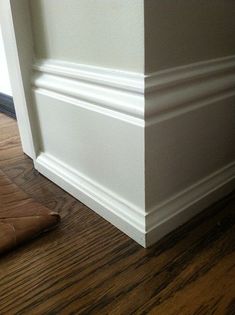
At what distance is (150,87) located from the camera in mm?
615

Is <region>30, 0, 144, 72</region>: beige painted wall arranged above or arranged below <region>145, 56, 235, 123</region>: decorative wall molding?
above

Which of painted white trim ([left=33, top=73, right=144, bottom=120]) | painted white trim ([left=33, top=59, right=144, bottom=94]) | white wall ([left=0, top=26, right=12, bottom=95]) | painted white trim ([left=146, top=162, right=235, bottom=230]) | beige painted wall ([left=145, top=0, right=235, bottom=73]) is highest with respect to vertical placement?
beige painted wall ([left=145, top=0, right=235, bottom=73])

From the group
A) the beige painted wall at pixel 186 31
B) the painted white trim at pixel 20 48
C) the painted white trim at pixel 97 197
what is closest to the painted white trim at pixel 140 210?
the painted white trim at pixel 97 197

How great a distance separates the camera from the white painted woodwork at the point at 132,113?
64 centimetres

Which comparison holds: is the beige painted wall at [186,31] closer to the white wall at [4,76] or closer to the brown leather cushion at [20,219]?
the brown leather cushion at [20,219]

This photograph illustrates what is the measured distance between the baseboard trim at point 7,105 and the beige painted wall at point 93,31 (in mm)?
868

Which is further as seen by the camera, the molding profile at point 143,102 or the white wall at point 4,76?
the white wall at point 4,76

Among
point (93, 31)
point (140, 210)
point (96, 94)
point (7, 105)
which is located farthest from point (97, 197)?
point (7, 105)

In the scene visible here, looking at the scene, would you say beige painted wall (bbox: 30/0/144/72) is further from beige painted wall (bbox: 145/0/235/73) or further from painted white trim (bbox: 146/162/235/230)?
painted white trim (bbox: 146/162/235/230)

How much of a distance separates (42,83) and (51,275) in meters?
0.54

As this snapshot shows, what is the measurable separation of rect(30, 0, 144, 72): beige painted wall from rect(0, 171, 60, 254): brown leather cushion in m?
0.40

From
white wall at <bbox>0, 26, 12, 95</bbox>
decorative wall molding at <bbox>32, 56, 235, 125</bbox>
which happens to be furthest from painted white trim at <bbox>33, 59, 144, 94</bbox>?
white wall at <bbox>0, 26, 12, 95</bbox>

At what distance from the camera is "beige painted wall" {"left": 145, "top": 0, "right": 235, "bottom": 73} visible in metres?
0.59

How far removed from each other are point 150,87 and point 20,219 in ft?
1.55
